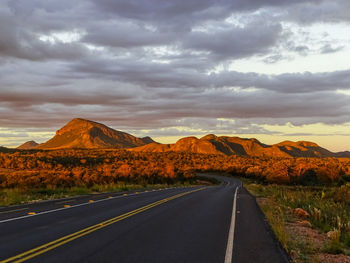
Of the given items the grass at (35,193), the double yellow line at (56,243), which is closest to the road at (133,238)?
the double yellow line at (56,243)

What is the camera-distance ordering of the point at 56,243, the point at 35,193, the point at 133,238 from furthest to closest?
the point at 35,193 < the point at 133,238 < the point at 56,243

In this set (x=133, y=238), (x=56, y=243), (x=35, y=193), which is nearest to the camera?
(x=56, y=243)

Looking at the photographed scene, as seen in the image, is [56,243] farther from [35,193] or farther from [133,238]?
[35,193]

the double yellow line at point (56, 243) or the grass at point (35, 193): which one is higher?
the double yellow line at point (56, 243)

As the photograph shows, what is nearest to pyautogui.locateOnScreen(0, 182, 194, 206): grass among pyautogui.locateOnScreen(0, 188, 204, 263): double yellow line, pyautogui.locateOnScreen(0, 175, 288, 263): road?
pyautogui.locateOnScreen(0, 175, 288, 263): road

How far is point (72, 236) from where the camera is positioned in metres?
9.56

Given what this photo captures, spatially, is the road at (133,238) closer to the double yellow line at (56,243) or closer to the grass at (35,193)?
the double yellow line at (56,243)

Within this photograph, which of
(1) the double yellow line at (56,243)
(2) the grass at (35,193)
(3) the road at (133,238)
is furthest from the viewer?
(2) the grass at (35,193)

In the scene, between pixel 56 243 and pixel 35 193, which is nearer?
pixel 56 243

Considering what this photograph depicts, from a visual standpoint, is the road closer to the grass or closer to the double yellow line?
the double yellow line

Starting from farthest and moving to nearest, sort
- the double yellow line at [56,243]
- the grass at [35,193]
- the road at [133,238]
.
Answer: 1. the grass at [35,193]
2. the road at [133,238]
3. the double yellow line at [56,243]

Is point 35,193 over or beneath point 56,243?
beneath

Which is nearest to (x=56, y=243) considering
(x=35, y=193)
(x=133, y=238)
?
(x=133, y=238)

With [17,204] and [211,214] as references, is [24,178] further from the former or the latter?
[211,214]
